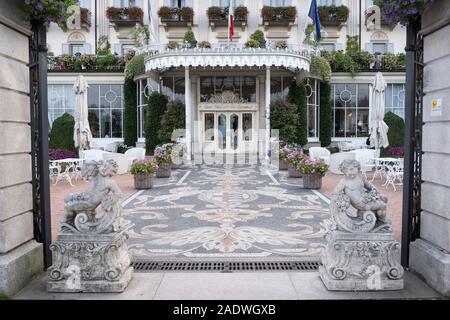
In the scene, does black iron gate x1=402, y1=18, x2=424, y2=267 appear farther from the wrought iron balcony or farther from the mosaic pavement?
the wrought iron balcony

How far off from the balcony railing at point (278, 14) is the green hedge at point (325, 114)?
6.27 m

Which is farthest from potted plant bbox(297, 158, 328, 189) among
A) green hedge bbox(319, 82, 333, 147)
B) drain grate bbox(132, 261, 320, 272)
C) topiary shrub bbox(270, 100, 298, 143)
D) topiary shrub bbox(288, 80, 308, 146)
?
green hedge bbox(319, 82, 333, 147)

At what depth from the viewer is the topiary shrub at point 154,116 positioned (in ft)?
74.6

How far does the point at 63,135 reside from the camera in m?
18.3

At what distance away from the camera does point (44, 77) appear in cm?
484

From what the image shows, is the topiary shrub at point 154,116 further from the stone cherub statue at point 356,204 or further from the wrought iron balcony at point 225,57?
the stone cherub statue at point 356,204

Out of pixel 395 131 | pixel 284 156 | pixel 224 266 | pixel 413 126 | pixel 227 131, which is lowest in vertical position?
pixel 224 266

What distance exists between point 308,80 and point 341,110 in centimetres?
346

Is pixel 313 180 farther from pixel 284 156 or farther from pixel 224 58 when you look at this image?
pixel 224 58

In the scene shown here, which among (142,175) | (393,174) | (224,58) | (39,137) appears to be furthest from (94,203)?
(224,58)

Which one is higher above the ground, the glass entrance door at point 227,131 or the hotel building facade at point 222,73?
the hotel building facade at point 222,73

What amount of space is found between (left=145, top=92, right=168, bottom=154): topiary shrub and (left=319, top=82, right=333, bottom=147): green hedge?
9.56 meters

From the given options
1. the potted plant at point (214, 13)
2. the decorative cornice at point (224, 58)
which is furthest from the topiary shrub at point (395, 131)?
the potted plant at point (214, 13)

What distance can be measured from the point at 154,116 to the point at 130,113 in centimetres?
294
